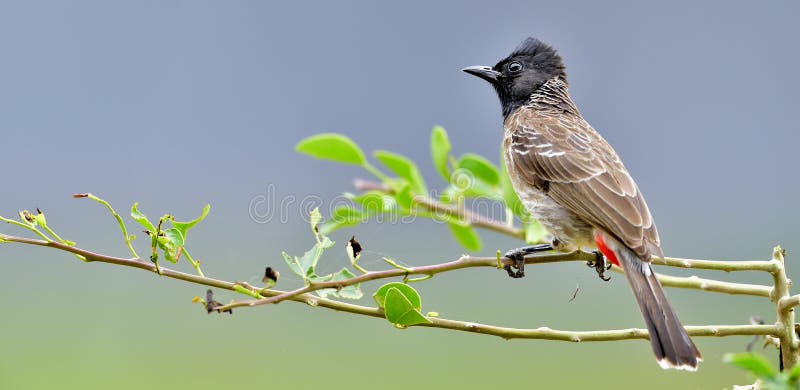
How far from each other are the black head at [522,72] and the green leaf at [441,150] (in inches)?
81.7

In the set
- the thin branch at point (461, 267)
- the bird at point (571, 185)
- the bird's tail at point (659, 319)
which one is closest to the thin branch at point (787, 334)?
the thin branch at point (461, 267)

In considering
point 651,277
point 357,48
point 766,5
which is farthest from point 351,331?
point 766,5

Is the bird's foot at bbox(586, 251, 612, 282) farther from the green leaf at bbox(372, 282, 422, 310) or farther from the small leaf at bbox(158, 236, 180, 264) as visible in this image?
the small leaf at bbox(158, 236, 180, 264)

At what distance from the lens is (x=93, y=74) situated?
23.6 meters

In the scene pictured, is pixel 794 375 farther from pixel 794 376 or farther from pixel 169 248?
pixel 169 248

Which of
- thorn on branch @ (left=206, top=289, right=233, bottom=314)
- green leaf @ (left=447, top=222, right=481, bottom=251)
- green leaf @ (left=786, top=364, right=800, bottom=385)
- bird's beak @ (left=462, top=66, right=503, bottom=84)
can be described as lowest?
green leaf @ (left=786, top=364, right=800, bottom=385)

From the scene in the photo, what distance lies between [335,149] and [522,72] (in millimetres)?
2441

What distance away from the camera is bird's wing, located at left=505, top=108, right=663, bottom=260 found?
301cm

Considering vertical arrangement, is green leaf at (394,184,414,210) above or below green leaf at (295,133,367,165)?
below

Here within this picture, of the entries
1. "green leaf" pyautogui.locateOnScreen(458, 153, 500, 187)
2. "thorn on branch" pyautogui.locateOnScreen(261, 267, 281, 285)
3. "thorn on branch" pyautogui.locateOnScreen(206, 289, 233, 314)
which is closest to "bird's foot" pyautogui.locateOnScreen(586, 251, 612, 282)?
"green leaf" pyautogui.locateOnScreen(458, 153, 500, 187)

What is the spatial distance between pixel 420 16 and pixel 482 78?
23187mm

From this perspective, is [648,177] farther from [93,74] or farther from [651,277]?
[651,277]

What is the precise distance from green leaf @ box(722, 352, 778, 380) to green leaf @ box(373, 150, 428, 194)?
1.12 meters

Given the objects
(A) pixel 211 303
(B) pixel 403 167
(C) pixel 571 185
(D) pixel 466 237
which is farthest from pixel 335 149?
(C) pixel 571 185
